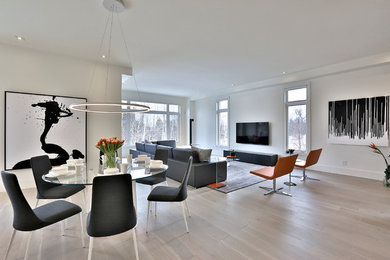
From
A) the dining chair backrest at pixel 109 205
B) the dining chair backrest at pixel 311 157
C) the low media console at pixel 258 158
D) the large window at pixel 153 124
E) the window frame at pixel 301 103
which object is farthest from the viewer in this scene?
the large window at pixel 153 124

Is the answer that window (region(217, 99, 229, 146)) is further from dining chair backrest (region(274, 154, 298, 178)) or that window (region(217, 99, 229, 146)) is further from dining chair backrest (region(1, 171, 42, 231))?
dining chair backrest (region(1, 171, 42, 231))

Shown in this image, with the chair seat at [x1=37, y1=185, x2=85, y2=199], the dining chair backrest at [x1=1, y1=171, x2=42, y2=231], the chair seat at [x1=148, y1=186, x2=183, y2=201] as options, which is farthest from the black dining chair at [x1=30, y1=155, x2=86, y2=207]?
the chair seat at [x1=148, y1=186, x2=183, y2=201]

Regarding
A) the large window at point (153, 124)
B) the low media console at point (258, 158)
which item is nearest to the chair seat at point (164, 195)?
the low media console at point (258, 158)

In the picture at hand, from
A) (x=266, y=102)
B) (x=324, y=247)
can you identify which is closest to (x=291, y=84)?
(x=266, y=102)

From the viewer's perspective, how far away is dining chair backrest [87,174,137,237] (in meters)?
1.57

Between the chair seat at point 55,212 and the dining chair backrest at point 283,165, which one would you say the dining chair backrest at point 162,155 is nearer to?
the chair seat at point 55,212

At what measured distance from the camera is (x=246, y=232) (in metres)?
2.39

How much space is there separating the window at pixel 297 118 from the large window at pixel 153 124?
5222 millimetres

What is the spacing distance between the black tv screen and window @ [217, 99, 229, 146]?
0.75m

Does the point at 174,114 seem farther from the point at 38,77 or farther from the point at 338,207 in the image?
the point at 338,207

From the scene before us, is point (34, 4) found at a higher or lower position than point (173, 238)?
higher

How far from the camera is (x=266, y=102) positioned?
6.84 metres

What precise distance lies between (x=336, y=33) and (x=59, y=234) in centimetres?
509

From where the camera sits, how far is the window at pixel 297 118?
19.3 ft
